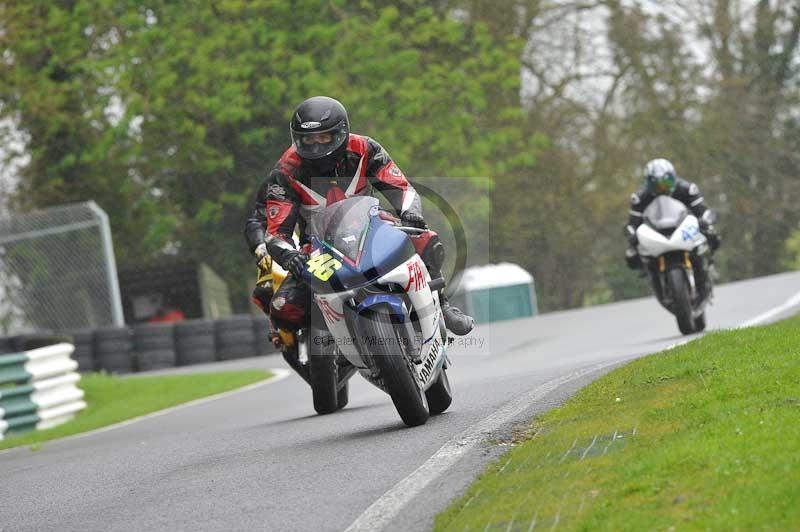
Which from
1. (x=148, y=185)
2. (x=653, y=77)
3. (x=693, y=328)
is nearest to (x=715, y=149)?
(x=653, y=77)

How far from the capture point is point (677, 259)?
603 inches

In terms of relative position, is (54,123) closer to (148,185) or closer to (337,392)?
(148,185)

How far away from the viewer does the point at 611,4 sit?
44.0 metres

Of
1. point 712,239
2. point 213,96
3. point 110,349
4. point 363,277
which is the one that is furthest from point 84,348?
point 363,277

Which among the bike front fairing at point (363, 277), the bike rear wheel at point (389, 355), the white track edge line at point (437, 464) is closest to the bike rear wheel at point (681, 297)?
the white track edge line at point (437, 464)

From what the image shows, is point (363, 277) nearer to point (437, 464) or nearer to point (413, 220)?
point (413, 220)

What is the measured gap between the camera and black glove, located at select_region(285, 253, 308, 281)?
844 centimetres

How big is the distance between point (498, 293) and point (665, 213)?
18.2 meters

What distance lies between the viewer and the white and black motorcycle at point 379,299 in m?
8.20

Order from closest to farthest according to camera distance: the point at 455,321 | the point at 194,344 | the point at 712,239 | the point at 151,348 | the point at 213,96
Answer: the point at 455,321, the point at 712,239, the point at 151,348, the point at 194,344, the point at 213,96

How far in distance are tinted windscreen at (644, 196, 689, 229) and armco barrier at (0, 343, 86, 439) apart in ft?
20.2

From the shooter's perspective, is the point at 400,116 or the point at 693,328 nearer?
the point at 693,328

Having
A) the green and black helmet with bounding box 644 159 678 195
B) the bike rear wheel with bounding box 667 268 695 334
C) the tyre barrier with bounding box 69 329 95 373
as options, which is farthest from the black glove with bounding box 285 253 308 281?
the tyre barrier with bounding box 69 329 95 373

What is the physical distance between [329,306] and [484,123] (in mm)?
33620
